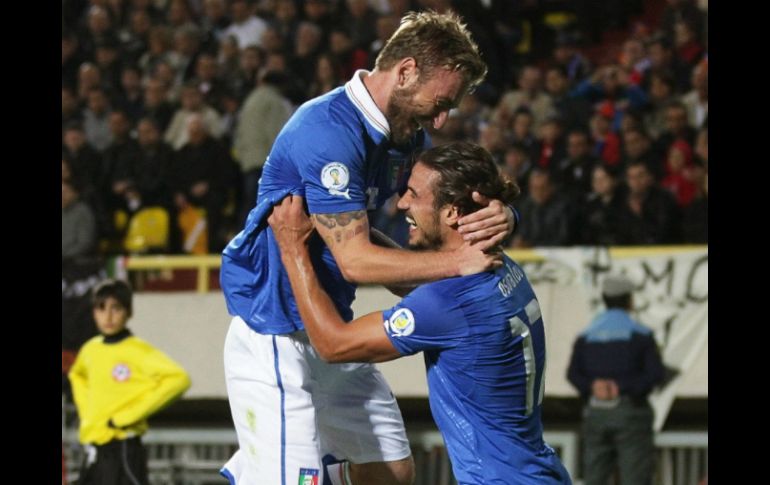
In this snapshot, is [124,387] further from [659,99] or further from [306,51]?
[659,99]

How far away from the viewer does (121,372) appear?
8773 mm

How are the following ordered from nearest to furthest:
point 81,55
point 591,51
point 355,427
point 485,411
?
point 485,411 < point 355,427 < point 591,51 < point 81,55

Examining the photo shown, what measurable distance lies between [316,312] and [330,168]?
539 millimetres

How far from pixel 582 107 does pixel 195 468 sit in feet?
15.1

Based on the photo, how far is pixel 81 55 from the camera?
46.2 feet

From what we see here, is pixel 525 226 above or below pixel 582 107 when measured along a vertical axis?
below

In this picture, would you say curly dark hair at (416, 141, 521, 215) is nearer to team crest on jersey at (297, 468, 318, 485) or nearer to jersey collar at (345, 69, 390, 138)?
jersey collar at (345, 69, 390, 138)

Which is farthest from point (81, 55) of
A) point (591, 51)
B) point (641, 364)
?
point (641, 364)

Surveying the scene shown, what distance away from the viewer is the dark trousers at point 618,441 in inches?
357

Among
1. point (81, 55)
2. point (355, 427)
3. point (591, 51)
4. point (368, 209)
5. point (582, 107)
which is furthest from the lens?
point (81, 55)

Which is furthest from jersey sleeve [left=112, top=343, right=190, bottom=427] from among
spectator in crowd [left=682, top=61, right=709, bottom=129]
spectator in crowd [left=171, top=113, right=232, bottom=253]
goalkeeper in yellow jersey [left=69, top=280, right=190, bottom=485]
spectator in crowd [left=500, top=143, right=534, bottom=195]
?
spectator in crowd [left=682, top=61, right=709, bottom=129]

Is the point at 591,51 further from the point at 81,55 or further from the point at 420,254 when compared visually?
the point at 420,254

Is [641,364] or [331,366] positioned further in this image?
[641,364]

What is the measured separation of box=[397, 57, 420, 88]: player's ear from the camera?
189 inches
